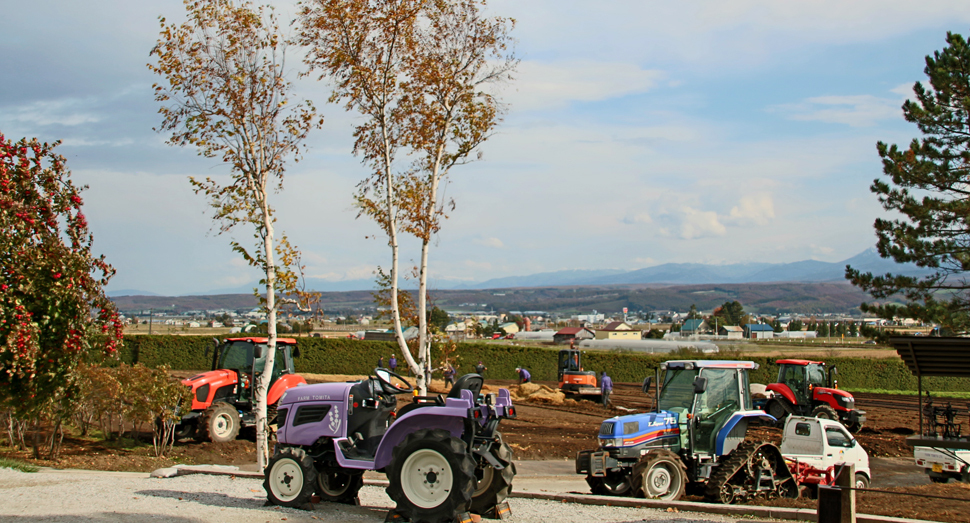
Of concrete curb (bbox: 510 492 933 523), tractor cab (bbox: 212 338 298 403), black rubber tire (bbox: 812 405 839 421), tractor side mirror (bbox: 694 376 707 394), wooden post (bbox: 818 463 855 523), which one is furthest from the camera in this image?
black rubber tire (bbox: 812 405 839 421)

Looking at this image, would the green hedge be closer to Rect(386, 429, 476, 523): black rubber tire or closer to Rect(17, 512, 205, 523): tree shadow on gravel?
Rect(17, 512, 205, 523): tree shadow on gravel

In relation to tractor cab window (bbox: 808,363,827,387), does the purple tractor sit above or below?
above

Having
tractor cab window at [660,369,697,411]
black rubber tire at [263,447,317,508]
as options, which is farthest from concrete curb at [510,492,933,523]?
black rubber tire at [263,447,317,508]

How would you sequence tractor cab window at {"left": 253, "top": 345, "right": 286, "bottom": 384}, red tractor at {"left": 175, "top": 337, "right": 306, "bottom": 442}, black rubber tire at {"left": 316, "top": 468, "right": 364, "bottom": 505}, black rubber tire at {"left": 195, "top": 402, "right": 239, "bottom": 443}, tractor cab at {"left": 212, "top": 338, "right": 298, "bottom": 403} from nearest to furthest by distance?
black rubber tire at {"left": 316, "top": 468, "right": 364, "bottom": 505}
black rubber tire at {"left": 195, "top": 402, "right": 239, "bottom": 443}
red tractor at {"left": 175, "top": 337, "right": 306, "bottom": 442}
tractor cab at {"left": 212, "top": 338, "right": 298, "bottom": 403}
tractor cab window at {"left": 253, "top": 345, "right": 286, "bottom": 384}

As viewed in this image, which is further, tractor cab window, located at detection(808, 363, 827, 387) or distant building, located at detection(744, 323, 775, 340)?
distant building, located at detection(744, 323, 775, 340)

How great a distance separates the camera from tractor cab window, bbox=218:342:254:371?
18.3 m

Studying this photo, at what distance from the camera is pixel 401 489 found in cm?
783

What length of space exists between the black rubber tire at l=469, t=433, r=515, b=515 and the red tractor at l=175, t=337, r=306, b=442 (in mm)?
9212

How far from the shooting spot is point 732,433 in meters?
11.6

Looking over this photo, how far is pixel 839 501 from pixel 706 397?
16.8ft

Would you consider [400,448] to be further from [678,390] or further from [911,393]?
[911,393]

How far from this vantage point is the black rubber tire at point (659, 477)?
34.4ft

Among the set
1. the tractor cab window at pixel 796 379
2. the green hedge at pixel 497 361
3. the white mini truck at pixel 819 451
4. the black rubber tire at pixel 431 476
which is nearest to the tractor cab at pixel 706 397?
the white mini truck at pixel 819 451

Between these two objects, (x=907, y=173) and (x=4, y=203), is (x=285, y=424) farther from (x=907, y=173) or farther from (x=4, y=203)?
(x=907, y=173)
